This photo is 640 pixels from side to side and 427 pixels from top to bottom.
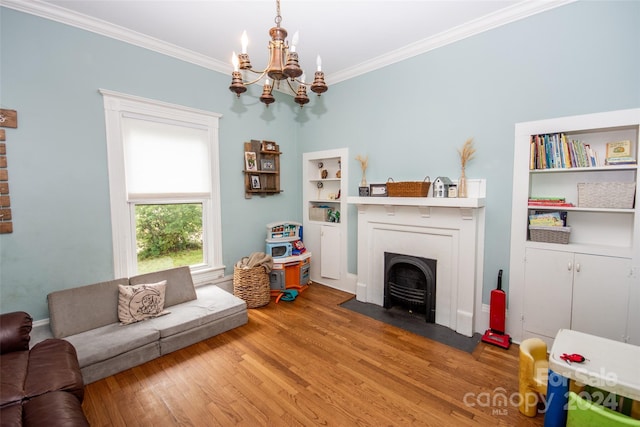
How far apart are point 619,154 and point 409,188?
1632 mm

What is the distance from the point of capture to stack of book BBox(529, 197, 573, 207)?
2436 mm

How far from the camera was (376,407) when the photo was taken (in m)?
1.89

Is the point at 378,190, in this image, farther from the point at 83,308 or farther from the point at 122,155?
the point at 83,308

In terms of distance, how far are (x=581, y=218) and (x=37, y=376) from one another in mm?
4108

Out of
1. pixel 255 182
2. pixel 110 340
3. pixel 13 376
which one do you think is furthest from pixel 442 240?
pixel 13 376

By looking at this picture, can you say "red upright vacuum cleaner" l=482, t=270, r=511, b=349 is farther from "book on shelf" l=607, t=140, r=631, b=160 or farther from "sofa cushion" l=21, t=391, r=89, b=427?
"sofa cushion" l=21, t=391, r=89, b=427

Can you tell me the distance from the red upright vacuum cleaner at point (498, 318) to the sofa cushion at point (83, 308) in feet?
11.6

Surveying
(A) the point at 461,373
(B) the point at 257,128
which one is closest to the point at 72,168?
(B) the point at 257,128

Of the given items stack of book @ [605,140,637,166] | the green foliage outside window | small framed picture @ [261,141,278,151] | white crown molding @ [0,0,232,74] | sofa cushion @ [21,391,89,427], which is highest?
white crown molding @ [0,0,232,74]

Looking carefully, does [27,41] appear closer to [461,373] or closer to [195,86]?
[195,86]

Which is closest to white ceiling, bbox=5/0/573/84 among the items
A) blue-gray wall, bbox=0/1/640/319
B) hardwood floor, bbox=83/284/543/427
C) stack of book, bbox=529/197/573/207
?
blue-gray wall, bbox=0/1/640/319

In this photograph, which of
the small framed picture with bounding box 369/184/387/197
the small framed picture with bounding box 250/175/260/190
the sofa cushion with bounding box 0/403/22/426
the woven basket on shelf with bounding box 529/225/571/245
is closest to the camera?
the sofa cushion with bounding box 0/403/22/426

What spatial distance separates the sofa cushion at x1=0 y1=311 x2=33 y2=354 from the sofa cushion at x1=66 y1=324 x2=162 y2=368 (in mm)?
369

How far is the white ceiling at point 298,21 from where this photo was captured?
2.45 meters
